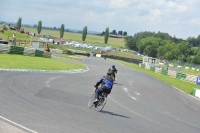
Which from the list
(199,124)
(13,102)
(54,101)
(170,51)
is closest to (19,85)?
(54,101)

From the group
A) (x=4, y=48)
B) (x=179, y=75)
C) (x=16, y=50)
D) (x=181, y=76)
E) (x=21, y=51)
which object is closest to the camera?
(x=4, y=48)

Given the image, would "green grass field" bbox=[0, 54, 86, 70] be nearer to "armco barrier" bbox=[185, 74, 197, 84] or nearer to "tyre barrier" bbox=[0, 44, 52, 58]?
"tyre barrier" bbox=[0, 44, 52, 58]

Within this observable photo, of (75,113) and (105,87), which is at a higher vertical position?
(105,87)

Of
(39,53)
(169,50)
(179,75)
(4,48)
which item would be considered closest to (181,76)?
(179,75)

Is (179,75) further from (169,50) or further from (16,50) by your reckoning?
(169,50)

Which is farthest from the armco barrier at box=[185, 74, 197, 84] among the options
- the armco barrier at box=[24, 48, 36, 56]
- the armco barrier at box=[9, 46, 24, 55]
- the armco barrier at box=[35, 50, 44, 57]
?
the armco barrier at box=[9, 46, 24, 55]

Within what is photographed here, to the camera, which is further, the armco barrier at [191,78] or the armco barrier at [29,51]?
the armco barrier at [191,78]

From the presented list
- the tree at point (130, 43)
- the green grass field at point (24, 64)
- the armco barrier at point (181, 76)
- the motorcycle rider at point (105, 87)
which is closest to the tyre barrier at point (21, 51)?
the green grass field at point (24, 64)

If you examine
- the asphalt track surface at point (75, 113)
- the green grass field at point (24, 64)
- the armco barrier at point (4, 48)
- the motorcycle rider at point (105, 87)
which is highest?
the armco barrier at point (4, 48)

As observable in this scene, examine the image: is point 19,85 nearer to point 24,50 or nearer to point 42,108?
point 42,108

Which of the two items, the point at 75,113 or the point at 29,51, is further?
the point at 29,51

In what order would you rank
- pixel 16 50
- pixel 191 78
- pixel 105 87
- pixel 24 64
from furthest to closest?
pixel 191 78, pixel 16 50, pixel 24 64, pixel 105 87

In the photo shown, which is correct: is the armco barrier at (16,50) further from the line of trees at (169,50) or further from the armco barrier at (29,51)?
the line of trees at (169,50)

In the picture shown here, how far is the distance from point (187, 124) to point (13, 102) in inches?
305
